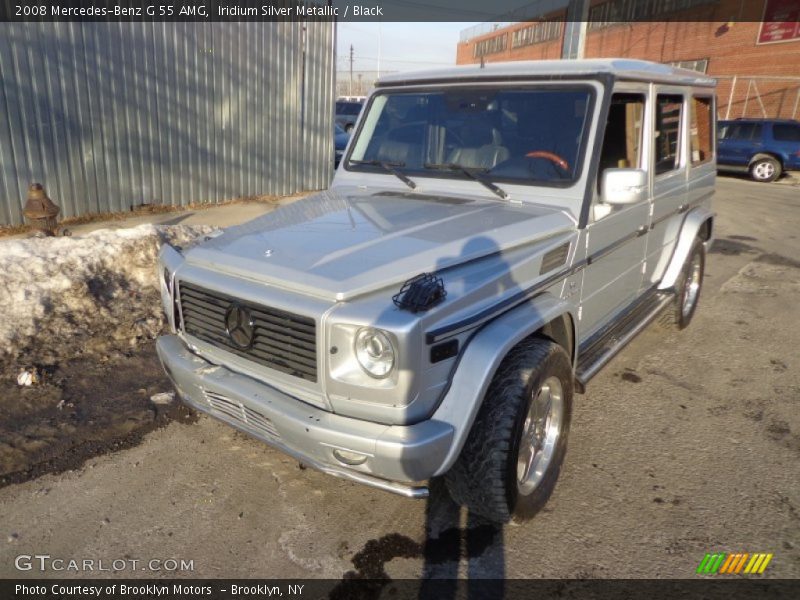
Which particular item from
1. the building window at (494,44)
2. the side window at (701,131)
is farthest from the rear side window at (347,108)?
the building window at (494,44)

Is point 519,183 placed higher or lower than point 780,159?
higher

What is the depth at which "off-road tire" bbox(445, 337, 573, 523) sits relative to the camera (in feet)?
8.39

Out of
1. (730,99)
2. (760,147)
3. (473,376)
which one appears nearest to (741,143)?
(760,147)

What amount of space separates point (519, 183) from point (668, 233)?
6.49 feet

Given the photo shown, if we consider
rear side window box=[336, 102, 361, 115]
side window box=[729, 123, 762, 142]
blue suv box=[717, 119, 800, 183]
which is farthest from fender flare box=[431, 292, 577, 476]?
side window box=[729, 123, 762, 142]

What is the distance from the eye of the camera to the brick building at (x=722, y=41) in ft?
72.3

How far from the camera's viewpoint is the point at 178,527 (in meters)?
2.88

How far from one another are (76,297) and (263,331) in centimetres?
324

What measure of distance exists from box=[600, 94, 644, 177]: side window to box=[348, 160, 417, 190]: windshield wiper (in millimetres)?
1160

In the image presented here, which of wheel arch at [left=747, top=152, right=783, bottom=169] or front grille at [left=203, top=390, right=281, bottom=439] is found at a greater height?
front grille at [left=203, top=390, right=281, bottom=439]

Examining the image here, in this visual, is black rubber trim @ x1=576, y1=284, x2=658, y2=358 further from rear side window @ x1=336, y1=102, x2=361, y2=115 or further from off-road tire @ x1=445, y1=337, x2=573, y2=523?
rear side window @ x1=336, y1=102, x2=361, y2=115

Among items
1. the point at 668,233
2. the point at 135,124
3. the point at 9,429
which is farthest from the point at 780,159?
the point at 9,429

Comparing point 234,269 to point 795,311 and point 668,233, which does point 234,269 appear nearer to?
point 668,233

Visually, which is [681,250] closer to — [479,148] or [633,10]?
[479,148]
